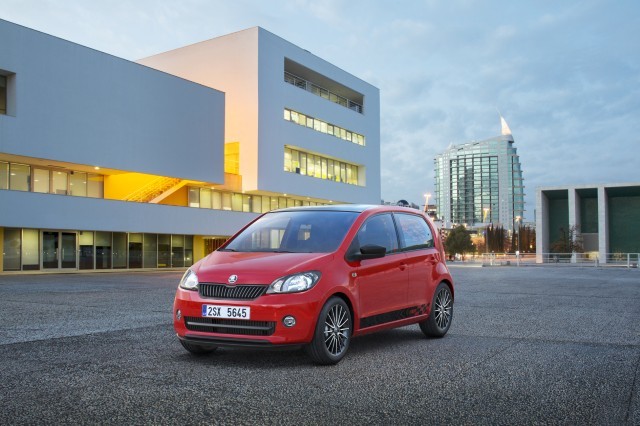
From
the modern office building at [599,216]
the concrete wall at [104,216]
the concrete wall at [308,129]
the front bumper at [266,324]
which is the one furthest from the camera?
the modern office building at [599,216]

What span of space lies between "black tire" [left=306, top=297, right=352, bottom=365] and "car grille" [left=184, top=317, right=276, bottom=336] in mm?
477

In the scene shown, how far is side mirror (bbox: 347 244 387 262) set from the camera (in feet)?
23.6

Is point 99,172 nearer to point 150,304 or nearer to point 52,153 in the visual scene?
point 52,153

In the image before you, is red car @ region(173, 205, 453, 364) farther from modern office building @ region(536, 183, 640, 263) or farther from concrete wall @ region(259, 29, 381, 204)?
modern office building @ region(536, 183, 640, 263)

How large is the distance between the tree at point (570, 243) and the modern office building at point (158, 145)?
96.7ft

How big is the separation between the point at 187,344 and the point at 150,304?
7400 millimetres

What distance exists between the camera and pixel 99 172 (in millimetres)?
39688

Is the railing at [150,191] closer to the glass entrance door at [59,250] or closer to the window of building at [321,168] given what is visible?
the glass entrance door at [59,250]

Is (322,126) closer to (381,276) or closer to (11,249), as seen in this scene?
(11,249)

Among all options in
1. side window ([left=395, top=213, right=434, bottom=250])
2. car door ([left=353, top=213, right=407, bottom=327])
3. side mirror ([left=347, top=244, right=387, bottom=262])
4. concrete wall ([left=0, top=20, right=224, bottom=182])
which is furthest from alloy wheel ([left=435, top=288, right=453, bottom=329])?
concrete wall ([left=0, top=20, right=224, bottom=182])

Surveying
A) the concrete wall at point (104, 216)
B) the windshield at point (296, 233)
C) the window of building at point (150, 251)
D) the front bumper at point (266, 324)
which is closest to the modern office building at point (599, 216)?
the concrete wall at point (104, 216)

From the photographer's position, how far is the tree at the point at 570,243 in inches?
2948

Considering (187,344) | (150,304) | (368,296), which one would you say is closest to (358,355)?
(368,296)

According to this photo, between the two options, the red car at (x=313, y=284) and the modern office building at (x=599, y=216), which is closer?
the red car at (x=313, y=284)
